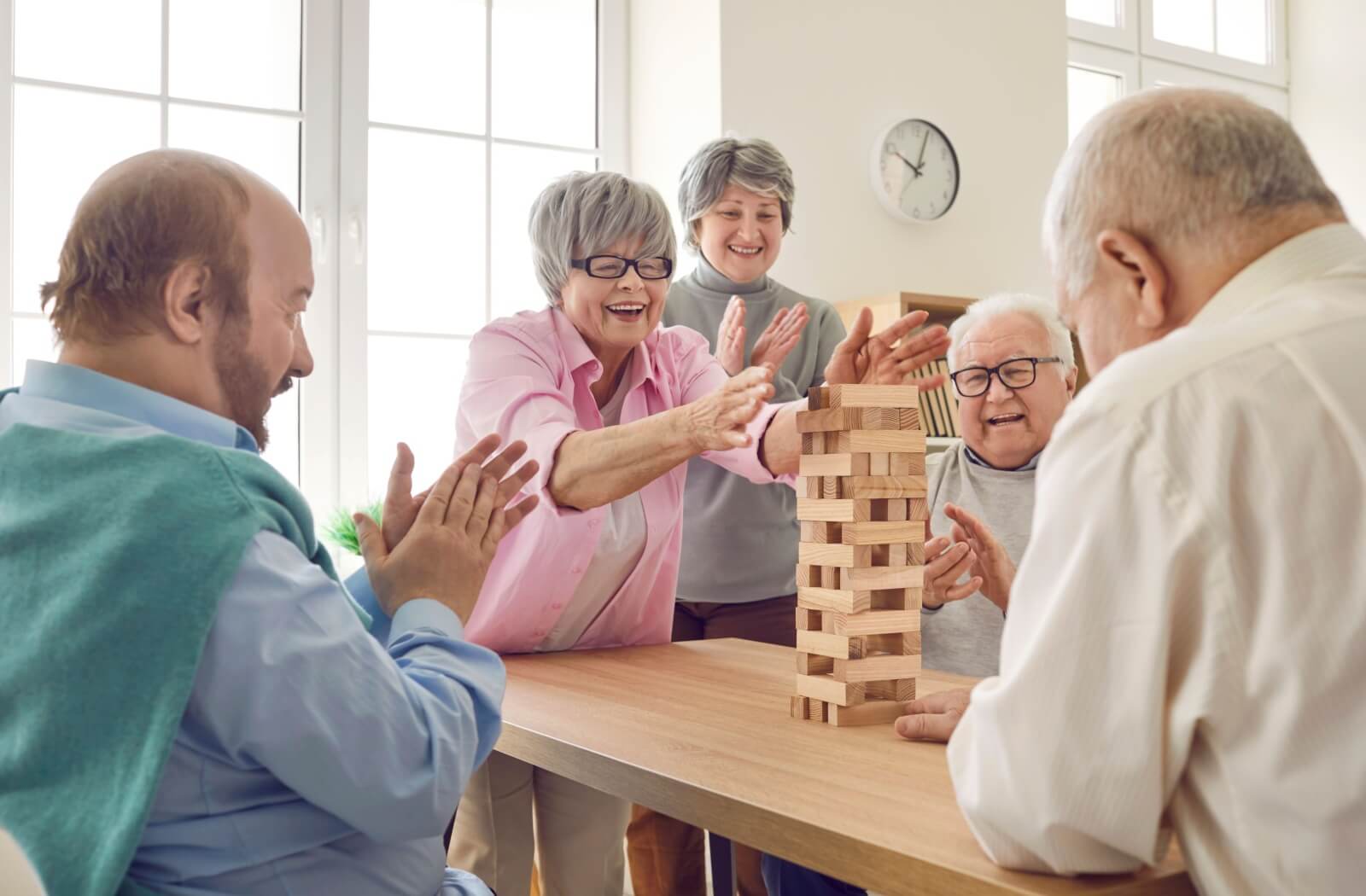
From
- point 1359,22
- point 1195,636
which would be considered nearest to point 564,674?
point 1195,636

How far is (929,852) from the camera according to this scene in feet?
3.43

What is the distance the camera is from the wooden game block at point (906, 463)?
5.17 ft

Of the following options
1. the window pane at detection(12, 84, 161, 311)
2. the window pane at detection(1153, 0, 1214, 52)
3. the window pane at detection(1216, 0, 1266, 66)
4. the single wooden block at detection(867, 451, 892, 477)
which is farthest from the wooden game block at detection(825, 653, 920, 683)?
the window pane at detection(1216, 0, 1266, 66)

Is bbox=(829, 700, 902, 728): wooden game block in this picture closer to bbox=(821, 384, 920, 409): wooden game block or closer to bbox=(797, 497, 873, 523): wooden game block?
bbox=(797, 497, 873, 523): wooden game block

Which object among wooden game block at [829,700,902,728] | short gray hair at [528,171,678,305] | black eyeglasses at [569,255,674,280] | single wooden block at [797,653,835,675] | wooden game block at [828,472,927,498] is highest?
short gray hair at [528,171,678,305]

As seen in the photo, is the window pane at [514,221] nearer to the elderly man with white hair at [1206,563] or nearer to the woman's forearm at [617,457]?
the woman's forearm at [617,457]

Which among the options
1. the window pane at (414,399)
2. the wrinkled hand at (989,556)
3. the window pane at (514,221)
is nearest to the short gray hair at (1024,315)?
the wrinkled hand at (989,556)

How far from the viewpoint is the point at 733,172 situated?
2.87 m

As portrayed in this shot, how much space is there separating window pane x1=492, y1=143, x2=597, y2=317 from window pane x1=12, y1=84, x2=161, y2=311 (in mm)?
1127

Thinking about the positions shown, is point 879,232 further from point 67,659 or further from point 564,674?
point 67,659

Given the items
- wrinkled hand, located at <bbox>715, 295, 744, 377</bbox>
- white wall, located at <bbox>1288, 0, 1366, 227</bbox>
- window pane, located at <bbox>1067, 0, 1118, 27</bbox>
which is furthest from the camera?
white wall, located at <bbox>1288, 0, 1366, 227</bbox>

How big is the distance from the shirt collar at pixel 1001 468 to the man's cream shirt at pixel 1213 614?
4.77 feet

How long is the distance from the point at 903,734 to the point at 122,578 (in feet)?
2.95

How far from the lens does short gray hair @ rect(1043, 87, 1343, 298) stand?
961mm
